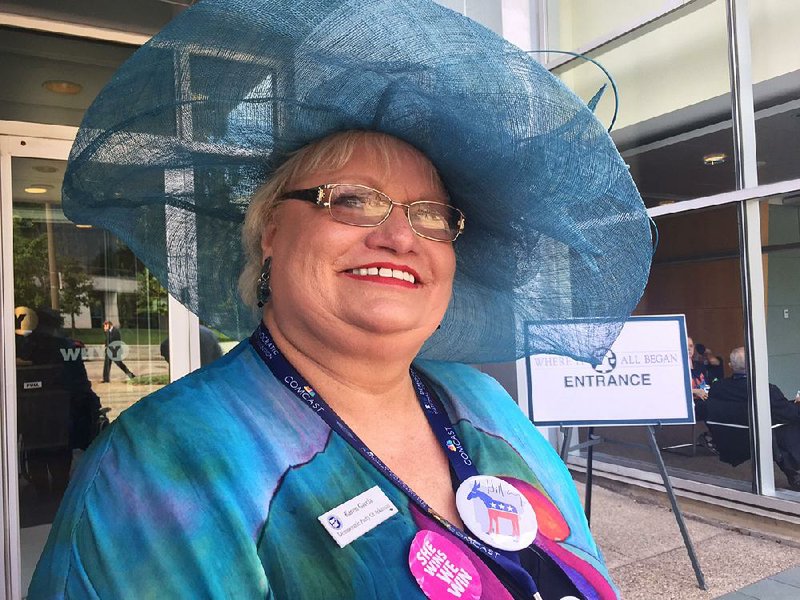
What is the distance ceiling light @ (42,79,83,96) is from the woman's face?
121 inches

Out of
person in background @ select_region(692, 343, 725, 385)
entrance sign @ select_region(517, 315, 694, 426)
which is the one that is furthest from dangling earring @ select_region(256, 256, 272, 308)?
person in background @ select_region(692, 343, 725, 385)

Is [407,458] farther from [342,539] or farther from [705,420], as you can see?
[705,420]

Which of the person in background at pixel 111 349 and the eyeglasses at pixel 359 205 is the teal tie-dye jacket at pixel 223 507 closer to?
the eyeglasses at pixel 359 205

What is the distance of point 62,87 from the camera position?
358 centimetres

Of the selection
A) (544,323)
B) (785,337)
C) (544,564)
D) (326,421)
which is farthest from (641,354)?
(326,421)

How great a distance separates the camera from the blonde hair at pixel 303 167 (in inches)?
47.2

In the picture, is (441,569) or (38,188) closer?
(441,569)

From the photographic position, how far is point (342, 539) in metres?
0.88

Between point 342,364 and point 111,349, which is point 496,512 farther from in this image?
point 111,349

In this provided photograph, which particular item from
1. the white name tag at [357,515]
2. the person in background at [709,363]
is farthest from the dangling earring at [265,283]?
the person in background at [709,363]

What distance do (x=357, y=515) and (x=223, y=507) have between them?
20 cm

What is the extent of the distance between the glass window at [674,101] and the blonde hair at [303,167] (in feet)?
13.8

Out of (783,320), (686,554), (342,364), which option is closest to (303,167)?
(342,364)

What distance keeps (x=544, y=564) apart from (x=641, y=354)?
2.92 m
